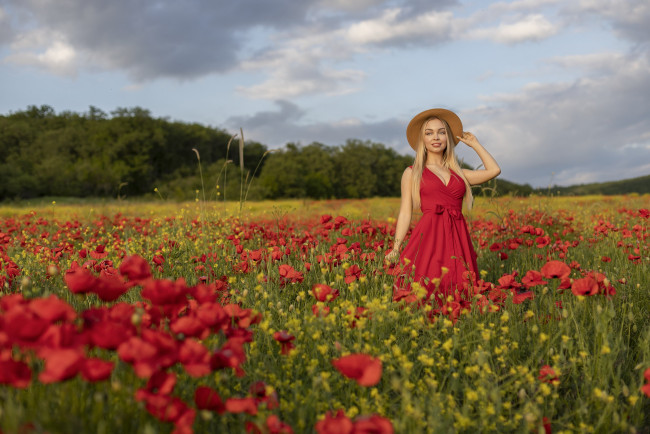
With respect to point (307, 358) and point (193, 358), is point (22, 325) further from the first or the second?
point (307, 358)

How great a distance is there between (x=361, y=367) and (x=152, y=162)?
54.2 meters

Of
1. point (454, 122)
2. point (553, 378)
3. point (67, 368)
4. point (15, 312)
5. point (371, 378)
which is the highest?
point (454, 122)

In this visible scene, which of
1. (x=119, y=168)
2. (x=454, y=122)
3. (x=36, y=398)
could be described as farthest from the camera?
(x=119, y=168)

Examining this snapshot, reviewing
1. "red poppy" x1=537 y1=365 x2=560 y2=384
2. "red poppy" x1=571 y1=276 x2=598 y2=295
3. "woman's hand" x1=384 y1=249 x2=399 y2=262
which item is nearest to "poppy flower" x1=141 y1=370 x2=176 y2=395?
"red poppy" x1=537 y1=365 x2=560 y2=384

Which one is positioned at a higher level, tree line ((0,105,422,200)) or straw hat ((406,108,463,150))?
tree line ((0,105,422,200))

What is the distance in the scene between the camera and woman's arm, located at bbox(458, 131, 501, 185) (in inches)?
180

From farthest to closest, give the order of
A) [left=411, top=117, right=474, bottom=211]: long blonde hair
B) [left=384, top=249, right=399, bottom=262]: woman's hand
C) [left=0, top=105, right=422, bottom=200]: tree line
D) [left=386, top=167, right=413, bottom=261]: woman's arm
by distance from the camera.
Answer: [left=0, top=105, right=422, bottom=200]: tree line
[left=411, top=117, right=474, bottom=211]: long blonde hair
[left=386, top=167, right=413, bottom=261]: woman's arm
[left=384, top=249, right=399, bottom=262]: woman's hand

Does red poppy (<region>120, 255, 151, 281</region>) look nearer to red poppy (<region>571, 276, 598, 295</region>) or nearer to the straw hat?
red poppy (<region>571, 276, 598, 295</region>)

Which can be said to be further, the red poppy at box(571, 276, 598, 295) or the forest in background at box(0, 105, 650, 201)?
the forest in background at box(0, 105, 650, 201)

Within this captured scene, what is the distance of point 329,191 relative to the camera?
54062mm

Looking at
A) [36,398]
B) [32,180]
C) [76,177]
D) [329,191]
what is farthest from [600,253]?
[329,191]

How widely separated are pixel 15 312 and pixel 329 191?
5293cm

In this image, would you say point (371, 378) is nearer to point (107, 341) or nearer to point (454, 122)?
point (107, 341)

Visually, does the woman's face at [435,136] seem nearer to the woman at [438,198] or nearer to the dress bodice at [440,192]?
the woman at [438,198]
